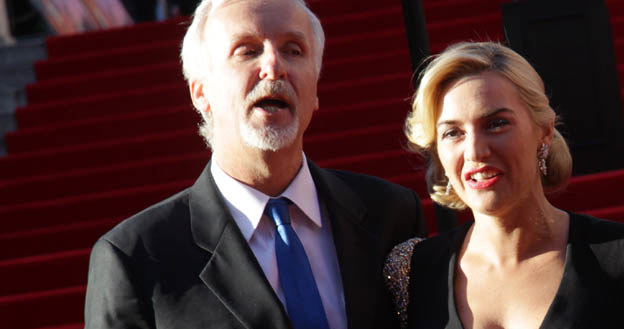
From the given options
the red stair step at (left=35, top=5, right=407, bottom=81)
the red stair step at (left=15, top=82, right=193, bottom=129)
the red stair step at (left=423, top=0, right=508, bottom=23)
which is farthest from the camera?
the red stair step at (left=35, top=5, right=407, bottom=81)

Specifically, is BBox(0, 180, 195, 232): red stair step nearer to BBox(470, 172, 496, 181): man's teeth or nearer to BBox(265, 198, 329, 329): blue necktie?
BBox(265, 198, 329, 329): blue necktie

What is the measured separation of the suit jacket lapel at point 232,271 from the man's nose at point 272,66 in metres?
0.36

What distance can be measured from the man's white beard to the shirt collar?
0.15 meters

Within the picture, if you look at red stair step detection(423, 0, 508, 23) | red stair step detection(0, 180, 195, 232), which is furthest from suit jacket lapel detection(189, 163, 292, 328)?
red stair step detection(423, 0, 508, 23)

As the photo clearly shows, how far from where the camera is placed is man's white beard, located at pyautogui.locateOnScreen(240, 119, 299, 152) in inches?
91.3

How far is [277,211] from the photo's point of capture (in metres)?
2.40

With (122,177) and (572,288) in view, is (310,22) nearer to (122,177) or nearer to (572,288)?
(572,288)

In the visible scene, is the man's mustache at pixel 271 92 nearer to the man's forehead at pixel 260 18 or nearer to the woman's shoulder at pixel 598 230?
the man's forehead at pixel 260 18

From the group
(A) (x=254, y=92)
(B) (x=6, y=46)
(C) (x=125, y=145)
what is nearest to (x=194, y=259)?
(A) (x=254, y=92)

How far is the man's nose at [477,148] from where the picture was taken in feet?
7.20

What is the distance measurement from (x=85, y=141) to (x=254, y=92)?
3.79 metres

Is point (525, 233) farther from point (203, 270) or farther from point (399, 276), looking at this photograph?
point (203, 270)

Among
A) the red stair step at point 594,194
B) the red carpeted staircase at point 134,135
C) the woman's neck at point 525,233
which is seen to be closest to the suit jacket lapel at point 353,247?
the woman's neck at point 525,233

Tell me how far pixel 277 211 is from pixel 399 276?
38 centimetres
